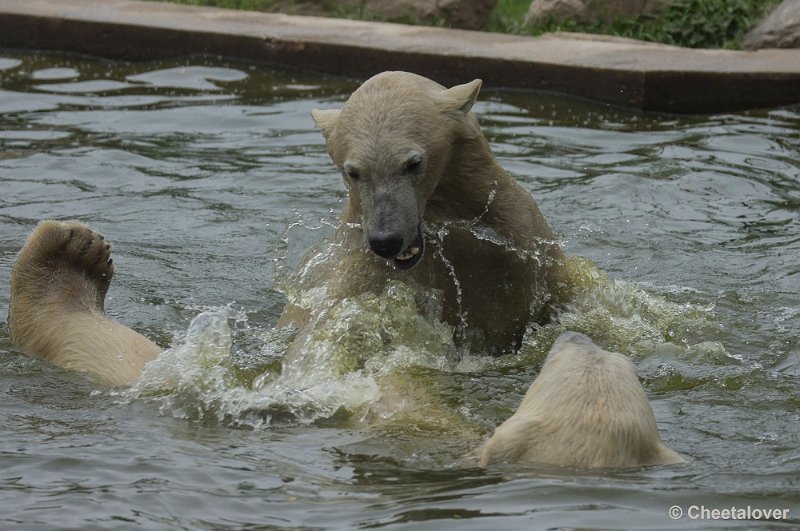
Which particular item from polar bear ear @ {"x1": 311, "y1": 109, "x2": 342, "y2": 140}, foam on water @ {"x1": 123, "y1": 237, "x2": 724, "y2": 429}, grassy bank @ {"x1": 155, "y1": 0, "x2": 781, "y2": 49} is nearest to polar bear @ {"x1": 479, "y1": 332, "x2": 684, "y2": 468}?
foam on water @ {"x1": 123, "y1": 237, "x2": 724, "y2": 429}

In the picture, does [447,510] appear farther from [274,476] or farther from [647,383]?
[647,383]

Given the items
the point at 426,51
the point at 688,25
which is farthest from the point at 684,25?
the point at 426,51

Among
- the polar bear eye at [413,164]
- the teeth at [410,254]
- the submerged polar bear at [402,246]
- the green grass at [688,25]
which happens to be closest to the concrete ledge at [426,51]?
the green grass at [688,25]

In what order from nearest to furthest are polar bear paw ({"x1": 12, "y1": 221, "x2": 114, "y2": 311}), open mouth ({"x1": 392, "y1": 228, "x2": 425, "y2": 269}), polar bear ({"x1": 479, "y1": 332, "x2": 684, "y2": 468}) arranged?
polar bear ({"x1": 479, "y1": 332, "x2": 684, "y2": 468}), open mouth ({"x1": 392, "y1": 228, "x2": 425, "y2": 269}), polar bear paw ({"x1": 12, "y1": 221, "x2": 114, "y2": 311})

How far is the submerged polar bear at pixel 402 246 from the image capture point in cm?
464

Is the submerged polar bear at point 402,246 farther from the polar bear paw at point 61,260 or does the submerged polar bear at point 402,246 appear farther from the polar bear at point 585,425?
the polar bear at point 585,425

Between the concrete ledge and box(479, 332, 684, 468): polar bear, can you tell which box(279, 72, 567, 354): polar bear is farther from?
the concrete ledge

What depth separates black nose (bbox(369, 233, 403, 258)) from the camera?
446cm

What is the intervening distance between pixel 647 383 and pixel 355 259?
1176mm

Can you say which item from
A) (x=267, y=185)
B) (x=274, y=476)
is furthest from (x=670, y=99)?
(x=274, y=476)

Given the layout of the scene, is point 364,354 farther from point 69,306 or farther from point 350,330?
point 69,306

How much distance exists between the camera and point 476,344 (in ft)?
16.9

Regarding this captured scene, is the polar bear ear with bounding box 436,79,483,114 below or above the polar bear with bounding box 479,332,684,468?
above

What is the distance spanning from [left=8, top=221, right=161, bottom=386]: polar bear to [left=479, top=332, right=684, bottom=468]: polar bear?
1.80 m
